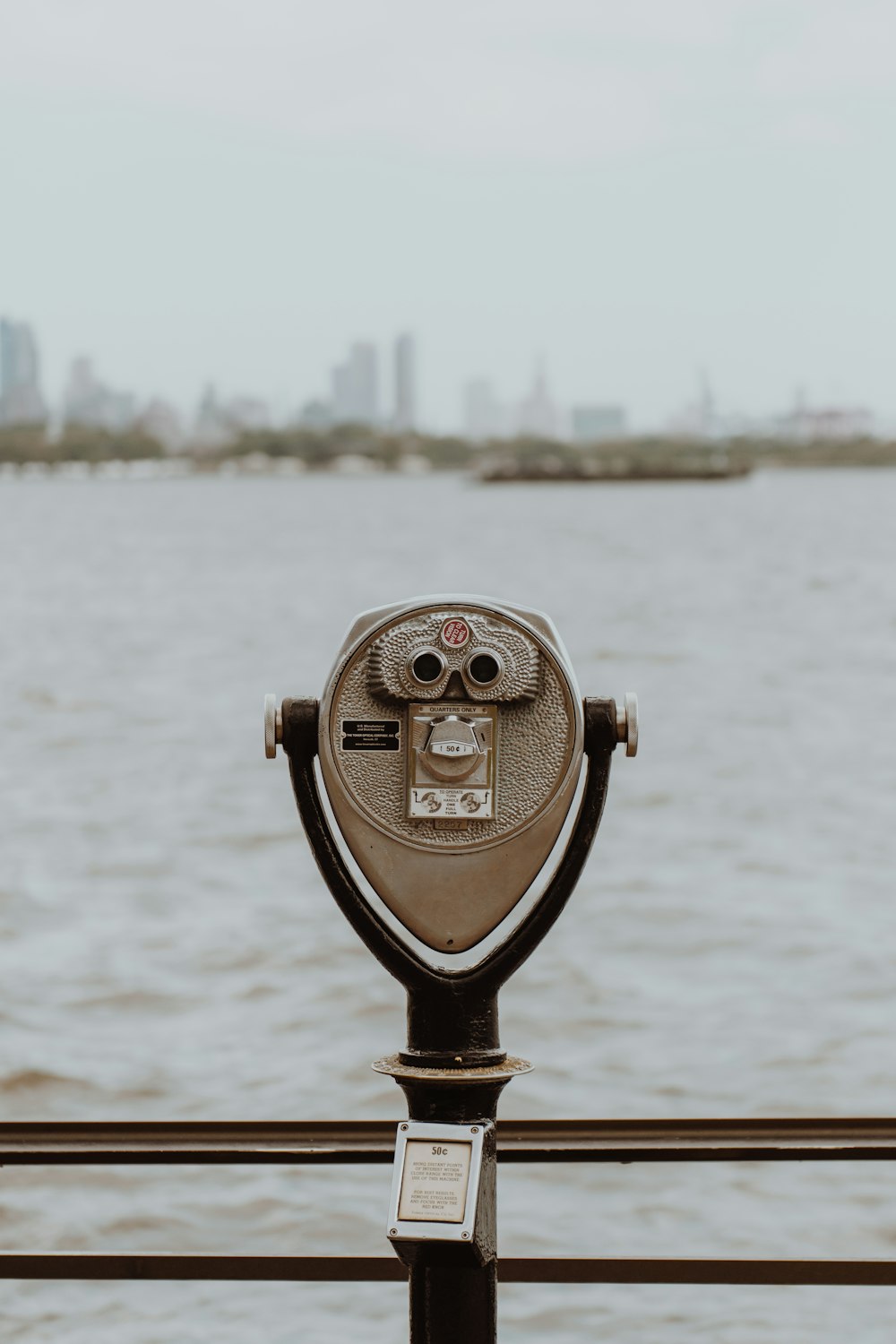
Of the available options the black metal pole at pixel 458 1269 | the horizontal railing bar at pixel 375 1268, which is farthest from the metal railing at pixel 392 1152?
the black metal pole at pixel 458 1269

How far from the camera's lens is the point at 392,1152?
2.19m

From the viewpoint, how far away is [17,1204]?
17.8 ft

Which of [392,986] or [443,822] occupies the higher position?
[443,822]

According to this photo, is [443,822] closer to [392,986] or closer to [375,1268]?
[375,1268]

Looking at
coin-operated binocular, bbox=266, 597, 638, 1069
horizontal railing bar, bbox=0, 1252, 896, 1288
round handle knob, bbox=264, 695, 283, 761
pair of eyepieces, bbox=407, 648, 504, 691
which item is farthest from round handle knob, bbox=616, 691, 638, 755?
horizontal railing bar, bbox=0, 1252, 896, 1288

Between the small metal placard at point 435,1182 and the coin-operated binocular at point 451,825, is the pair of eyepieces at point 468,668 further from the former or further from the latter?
the small metal placard at point 435,1182

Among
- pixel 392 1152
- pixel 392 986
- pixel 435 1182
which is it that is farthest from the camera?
pixel 392 986

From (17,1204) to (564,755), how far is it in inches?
158

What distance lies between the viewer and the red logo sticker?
196 centimetres

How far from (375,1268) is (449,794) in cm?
65

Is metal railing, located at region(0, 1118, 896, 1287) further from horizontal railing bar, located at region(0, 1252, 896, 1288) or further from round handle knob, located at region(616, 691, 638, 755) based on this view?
round handle knob, located at region(616, 691, 638, 755)

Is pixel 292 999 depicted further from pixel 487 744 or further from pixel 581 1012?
pixel 487 744

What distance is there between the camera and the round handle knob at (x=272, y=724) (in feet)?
6.36

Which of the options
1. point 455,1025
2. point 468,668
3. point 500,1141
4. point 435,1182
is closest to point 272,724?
point 468,668
